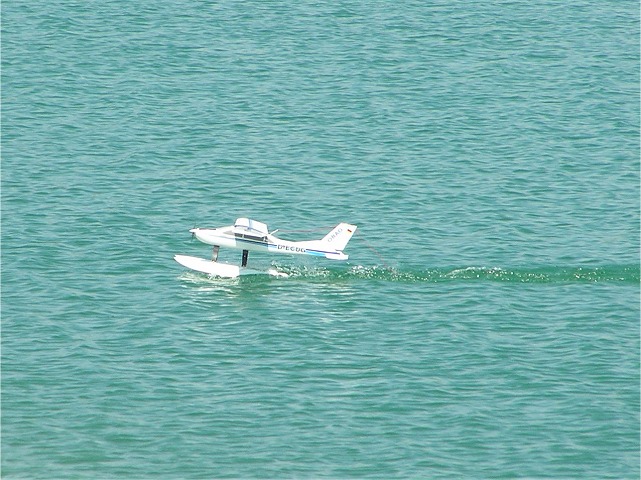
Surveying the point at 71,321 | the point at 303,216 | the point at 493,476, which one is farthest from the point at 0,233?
the point at 493,476

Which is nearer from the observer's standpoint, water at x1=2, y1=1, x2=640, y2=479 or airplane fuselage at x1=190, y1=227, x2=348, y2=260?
water at x1=2, y1=1, x2=640, y2=479

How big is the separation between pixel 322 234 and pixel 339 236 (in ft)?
17.1

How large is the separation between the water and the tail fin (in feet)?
5.61

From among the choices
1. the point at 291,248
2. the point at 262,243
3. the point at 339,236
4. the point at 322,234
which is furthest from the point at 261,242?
the point at 322,234

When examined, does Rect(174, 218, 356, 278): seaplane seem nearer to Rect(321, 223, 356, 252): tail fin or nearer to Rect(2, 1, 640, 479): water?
Rect(321, 223, 356, 252): tail fin

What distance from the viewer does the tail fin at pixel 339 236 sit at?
54875 mm

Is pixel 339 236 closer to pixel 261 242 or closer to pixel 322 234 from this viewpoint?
pixel 261 242

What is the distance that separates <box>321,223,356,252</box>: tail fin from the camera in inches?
2160

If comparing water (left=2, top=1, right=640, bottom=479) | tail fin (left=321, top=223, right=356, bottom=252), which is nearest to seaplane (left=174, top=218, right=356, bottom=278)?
tail fin (left=321, top=223, right=356, bottom=252)

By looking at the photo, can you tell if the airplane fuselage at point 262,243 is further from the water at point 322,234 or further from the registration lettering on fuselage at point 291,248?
the water at point 322,234

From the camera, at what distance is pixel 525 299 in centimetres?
5362

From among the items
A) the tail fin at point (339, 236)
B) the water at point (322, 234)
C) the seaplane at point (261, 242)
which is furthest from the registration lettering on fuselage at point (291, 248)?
the water at point (322, 234)

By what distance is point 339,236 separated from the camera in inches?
2164

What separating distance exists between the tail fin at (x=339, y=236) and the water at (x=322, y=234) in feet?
5.61
